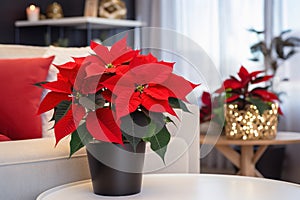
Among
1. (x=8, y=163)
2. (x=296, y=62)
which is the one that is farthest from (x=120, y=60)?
(x=296, y=62)

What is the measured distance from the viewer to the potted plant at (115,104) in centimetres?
141

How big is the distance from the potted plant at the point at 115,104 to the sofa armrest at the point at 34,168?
0.82 ft

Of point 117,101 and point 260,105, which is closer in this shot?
point 117,101

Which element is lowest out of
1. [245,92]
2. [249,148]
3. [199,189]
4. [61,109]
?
[249,148]

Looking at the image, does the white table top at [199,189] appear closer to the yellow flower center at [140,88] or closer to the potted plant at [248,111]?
the yellow flower center at [140,88]

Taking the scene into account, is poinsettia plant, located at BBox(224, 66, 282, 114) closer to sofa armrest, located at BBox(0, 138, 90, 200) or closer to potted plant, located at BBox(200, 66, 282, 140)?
potted plant, located at BBox(200, 66, 282, 140)

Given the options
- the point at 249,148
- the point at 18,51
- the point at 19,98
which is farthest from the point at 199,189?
the point at 249,148

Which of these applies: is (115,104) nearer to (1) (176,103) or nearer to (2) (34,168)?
(1) (176,103)

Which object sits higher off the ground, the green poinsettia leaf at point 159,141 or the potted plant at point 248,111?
the green poinsettia leaf at point 159,141

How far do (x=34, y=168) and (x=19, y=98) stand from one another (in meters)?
0.65

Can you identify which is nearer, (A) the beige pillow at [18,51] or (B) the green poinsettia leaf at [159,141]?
(B) the green poinsettia leaf at [159,141]

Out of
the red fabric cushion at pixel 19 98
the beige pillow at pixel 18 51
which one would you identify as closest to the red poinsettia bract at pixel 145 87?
the red fabric cushion at pixel 19 98

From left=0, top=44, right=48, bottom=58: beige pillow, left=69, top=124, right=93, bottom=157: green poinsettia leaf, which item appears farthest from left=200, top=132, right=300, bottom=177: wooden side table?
left=69, top=124, right=93, bottom=157: green poinsettia leaf

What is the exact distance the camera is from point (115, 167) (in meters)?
1.49
